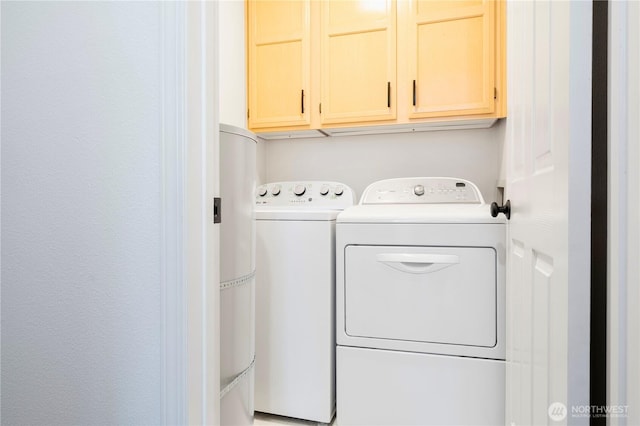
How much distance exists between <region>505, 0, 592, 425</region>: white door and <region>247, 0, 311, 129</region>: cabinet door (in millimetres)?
1286

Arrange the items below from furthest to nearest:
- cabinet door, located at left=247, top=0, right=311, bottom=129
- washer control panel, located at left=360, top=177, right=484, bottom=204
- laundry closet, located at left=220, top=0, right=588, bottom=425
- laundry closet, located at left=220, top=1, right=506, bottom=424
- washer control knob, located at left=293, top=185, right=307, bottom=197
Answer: washer control knob, located at left=293, top=185, right=307, bottom=197, cabinet door, located at left=247, top=0, right=311, bottom=129, washer control panel, located at left=360, top=177, right=484, bottom=204, laundry closet, located at left=220, top=1, right=506, bottom=424, laundry closet, located at left=220, top=0, right=588, bottom=425

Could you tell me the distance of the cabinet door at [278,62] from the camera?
6.93 feet

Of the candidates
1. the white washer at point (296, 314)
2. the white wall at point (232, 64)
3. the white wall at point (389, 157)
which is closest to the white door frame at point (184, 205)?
the white washer at point (296, 314)

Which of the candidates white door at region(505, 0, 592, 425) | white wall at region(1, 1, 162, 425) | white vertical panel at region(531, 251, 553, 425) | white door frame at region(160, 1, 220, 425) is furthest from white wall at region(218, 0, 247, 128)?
white vertical panel at region(531, 251, 553, 425)

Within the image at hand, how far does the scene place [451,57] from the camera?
1887 millimetres

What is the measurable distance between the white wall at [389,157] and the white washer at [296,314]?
0.84 metres

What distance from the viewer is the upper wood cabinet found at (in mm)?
1852

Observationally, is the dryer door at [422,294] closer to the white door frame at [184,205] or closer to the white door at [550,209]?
the white door at [550,209]

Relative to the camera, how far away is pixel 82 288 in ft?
2.77

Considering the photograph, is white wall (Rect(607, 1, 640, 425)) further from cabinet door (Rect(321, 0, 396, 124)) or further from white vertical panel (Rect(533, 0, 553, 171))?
cabinet door (Rect(321, 0, 396, 124))

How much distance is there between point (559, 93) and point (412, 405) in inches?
50.6

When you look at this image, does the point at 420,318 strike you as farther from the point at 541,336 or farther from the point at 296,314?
the point at 541,336

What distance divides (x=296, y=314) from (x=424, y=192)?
99 centimetres

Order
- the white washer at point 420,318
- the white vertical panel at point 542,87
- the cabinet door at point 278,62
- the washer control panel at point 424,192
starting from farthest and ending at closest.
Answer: the cabinet door at point 278,62
the washer control panel at point 424,192
the white washer at point 420,318
the white vertical panel at point 542,87
